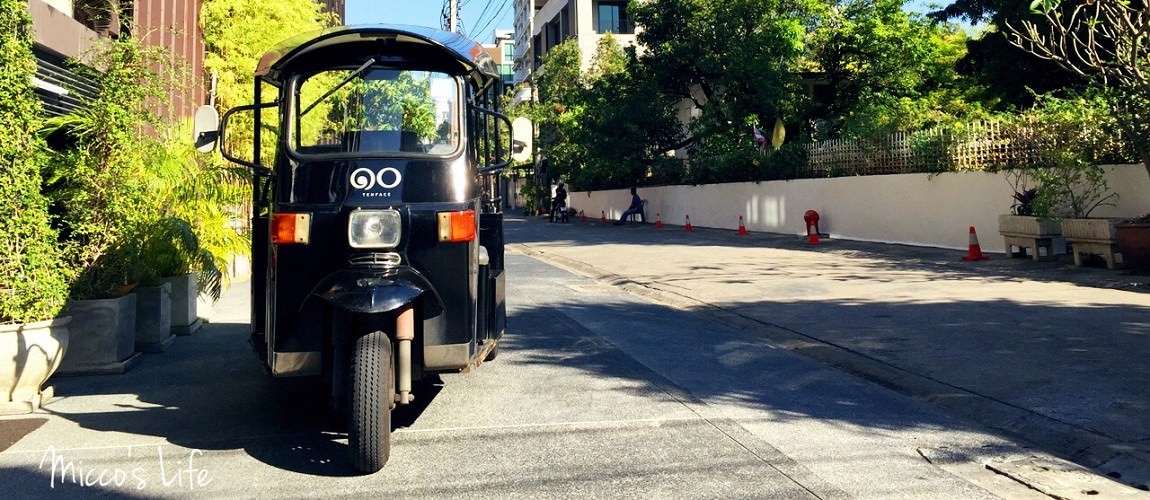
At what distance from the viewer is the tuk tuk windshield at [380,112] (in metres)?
5.57

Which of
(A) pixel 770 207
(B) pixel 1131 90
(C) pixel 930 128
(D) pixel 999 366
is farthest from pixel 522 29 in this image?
(D) pixel 999 366

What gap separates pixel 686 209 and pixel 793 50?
7.16 metres

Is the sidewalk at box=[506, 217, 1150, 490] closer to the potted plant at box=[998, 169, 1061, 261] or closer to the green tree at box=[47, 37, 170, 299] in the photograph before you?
the potted plant at box=[998, 169, 1061, 261]

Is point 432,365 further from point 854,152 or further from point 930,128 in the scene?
point 854,152

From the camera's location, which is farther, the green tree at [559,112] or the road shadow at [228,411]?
the green tree at [559,112]

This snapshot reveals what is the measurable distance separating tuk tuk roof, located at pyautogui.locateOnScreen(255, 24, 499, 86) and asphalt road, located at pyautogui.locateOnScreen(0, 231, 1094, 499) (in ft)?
7.47

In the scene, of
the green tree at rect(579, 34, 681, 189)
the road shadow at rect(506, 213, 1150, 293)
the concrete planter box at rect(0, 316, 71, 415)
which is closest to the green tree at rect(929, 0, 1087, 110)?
the road shadow at rect(506, 213, 1150, 293)

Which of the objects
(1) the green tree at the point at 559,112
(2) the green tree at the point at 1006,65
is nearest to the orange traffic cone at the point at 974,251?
(2) the green tree at the point at 1006,65

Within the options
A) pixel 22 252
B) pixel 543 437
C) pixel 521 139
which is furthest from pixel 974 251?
pixel 22 252

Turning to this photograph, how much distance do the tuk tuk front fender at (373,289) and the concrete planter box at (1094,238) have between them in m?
11.2

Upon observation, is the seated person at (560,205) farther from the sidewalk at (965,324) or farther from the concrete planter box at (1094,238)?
the concrete planter box at (1094,238)

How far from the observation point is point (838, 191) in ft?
71.3

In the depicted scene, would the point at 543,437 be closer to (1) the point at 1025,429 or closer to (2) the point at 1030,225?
(1) the point at 1025,429

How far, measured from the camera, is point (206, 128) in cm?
588
